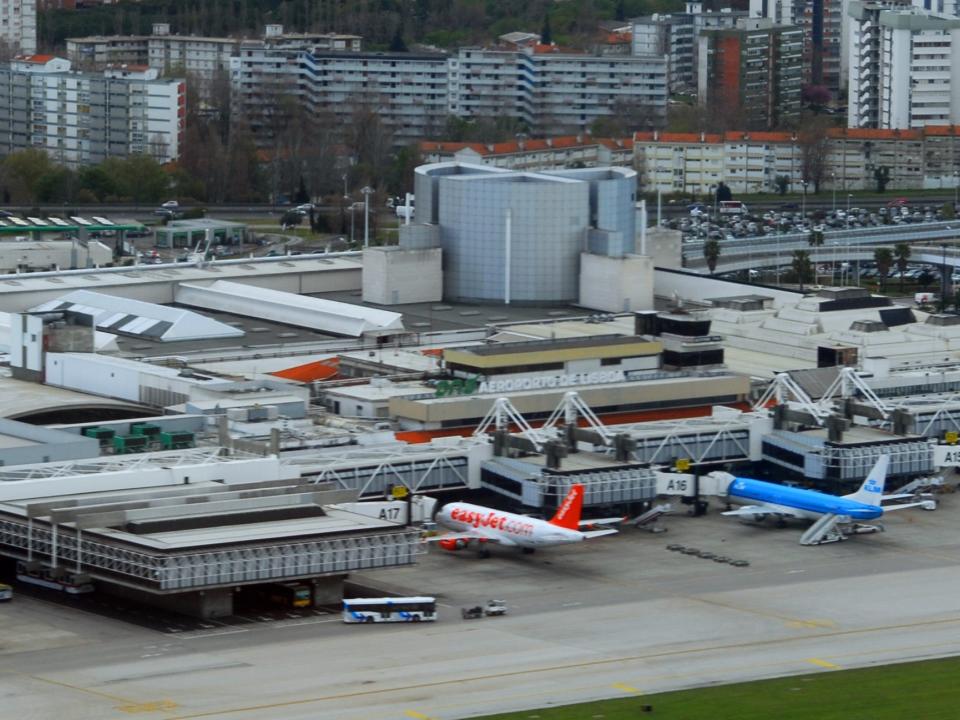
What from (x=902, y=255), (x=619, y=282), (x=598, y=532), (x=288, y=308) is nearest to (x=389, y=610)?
(x=598, y=532)

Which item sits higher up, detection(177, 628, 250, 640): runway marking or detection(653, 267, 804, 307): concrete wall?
detection(653, 267, 804, 307): concrete wall

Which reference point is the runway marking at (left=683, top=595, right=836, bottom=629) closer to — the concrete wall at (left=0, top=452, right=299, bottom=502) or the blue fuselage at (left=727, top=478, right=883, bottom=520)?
the blue fuselage at (left=727, top=478, right=883, bottom=520)

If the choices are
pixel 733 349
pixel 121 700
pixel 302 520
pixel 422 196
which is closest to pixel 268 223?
pixel 422 196

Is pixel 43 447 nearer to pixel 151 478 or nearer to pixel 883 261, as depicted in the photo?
pixel 151 478

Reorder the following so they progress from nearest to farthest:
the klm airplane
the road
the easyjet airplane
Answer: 1. the road
2. the easyjet airplane
3. the klm airplane

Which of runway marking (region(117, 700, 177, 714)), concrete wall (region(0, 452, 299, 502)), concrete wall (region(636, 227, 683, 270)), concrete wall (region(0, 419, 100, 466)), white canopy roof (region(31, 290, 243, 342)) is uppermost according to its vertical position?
concrete wall (region(636, 227, 683, 270))

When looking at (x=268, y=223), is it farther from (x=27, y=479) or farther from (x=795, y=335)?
(x=27, y=479)

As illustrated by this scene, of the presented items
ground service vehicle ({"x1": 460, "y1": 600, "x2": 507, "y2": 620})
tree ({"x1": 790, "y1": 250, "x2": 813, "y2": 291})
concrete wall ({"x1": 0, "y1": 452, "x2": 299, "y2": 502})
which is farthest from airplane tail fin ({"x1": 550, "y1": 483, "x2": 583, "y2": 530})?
tree ({"x1": 790, "y1": 250, "x2": 813, "y2": 291})
